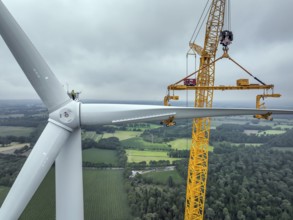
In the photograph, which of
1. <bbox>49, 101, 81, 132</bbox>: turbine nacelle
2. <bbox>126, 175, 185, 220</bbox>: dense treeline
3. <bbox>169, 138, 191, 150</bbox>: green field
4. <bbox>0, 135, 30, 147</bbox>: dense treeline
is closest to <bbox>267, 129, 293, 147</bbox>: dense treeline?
<bbox>169, 138, 191, 150</bbox>: green field

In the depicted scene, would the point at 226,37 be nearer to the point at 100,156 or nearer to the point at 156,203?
the point at 156,203

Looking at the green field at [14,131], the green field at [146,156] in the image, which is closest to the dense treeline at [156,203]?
the green field at [14,131]

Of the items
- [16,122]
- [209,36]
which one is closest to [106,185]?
[16,122]

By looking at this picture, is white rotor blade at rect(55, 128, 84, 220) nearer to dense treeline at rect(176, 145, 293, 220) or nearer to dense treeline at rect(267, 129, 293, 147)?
dense treeline at rect(176, 145, 293, 220)

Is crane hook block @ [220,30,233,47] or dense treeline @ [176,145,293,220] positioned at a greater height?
crane hook block @ [220,30,233,47]

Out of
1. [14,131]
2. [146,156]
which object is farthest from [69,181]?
[146,156]

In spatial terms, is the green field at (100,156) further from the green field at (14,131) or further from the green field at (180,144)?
the green field at (180,144)
